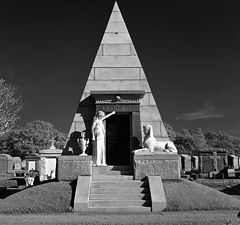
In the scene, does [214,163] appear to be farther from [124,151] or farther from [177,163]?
[177,163]

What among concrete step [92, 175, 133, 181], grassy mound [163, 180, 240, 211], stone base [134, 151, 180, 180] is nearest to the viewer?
grassy mound [163, 180, 240, 211]

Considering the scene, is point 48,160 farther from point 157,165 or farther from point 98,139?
point 157,165

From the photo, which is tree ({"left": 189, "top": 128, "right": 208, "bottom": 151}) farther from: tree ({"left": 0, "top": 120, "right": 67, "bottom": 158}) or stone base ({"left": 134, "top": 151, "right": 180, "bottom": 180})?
stone base ({"left": 134, "top": 151, "right": 180, "bottom": 180})

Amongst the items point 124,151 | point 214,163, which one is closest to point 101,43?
point 124,151

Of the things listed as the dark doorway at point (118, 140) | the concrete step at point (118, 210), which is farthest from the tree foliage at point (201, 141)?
the concrete step at point (118, 210)

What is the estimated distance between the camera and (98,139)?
46.3 ft

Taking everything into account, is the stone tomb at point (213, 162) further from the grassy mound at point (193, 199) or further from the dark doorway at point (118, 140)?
the grassy mound at point (193, 199)

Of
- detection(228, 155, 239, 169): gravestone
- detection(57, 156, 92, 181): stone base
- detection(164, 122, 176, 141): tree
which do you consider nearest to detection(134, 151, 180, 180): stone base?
detection(57, 156, 92, 181): stone base

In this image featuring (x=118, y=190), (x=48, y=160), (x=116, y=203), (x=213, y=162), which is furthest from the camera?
(x=48, y=160)

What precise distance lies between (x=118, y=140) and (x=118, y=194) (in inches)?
194

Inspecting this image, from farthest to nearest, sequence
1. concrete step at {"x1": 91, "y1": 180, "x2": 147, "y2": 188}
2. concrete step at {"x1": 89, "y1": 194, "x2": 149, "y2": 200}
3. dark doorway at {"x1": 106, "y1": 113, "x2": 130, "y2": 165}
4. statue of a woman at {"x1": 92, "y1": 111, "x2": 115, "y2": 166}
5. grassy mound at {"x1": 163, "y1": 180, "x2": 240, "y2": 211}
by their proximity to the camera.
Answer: dark doorway at {"x1": 106, "y1": 113, "x2": 130, "y2": 165}, statue of a woman at {"x1": 92, "y1": 111, "x2": 115, "y2": 166}, concrete step at {"x1": 91, "y1": 180, "x2": 147, "y2": 188}, concrete step at {"x1": 89, "y1": 194, "x2": 149, "y2": 200}, grassy mound at {"x1": 163, "y1": 180, "x2": 240, "y2": 211}

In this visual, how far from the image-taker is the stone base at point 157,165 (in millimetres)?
12633

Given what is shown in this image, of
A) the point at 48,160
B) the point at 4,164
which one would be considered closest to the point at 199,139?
the point at 48,160

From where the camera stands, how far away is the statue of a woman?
14109mm
